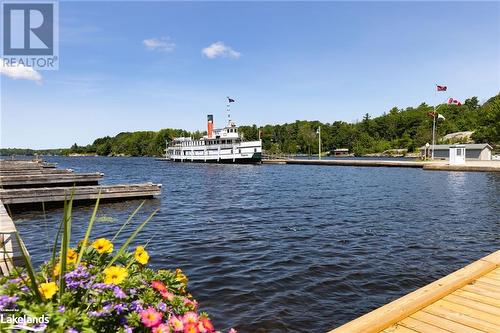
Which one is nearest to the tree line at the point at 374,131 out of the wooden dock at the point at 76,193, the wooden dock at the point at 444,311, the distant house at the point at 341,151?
the distant house at the point at 341,151

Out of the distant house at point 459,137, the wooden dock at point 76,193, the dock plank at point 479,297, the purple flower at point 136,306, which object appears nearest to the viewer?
the purple flower at point 136,306

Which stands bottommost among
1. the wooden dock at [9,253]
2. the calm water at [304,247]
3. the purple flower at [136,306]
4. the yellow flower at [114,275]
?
the calm water at [304,247]

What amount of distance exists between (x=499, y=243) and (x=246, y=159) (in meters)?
58.9

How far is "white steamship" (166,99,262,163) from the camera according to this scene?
68250 mm

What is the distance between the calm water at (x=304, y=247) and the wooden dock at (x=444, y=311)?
1774mm

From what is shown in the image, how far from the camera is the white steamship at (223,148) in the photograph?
68250mm

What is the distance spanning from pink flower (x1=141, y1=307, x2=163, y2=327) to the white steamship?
6463cm

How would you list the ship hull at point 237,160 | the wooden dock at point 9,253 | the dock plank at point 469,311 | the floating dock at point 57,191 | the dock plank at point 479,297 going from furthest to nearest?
the ship hull at point 237,160, the floating dock at point 57,191, the wooden dock at point 9,253, the dock plank at point 479,297, the dock plank at point 469,311

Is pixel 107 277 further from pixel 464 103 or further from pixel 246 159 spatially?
pixel 464 103

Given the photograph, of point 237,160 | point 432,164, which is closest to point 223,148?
point 237,160

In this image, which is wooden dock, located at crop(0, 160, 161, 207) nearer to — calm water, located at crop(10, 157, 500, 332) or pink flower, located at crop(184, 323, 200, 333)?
calm water, located at crop(10, 157, 500, 332)

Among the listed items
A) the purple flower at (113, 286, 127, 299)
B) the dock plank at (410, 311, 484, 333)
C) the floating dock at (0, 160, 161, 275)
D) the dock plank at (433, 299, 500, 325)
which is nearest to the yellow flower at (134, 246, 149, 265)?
the purple flower at (113, 286, 127, 299)

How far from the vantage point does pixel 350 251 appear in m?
10.1

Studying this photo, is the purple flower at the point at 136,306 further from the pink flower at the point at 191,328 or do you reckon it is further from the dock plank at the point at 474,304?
the dock plank at the point at 474,304
